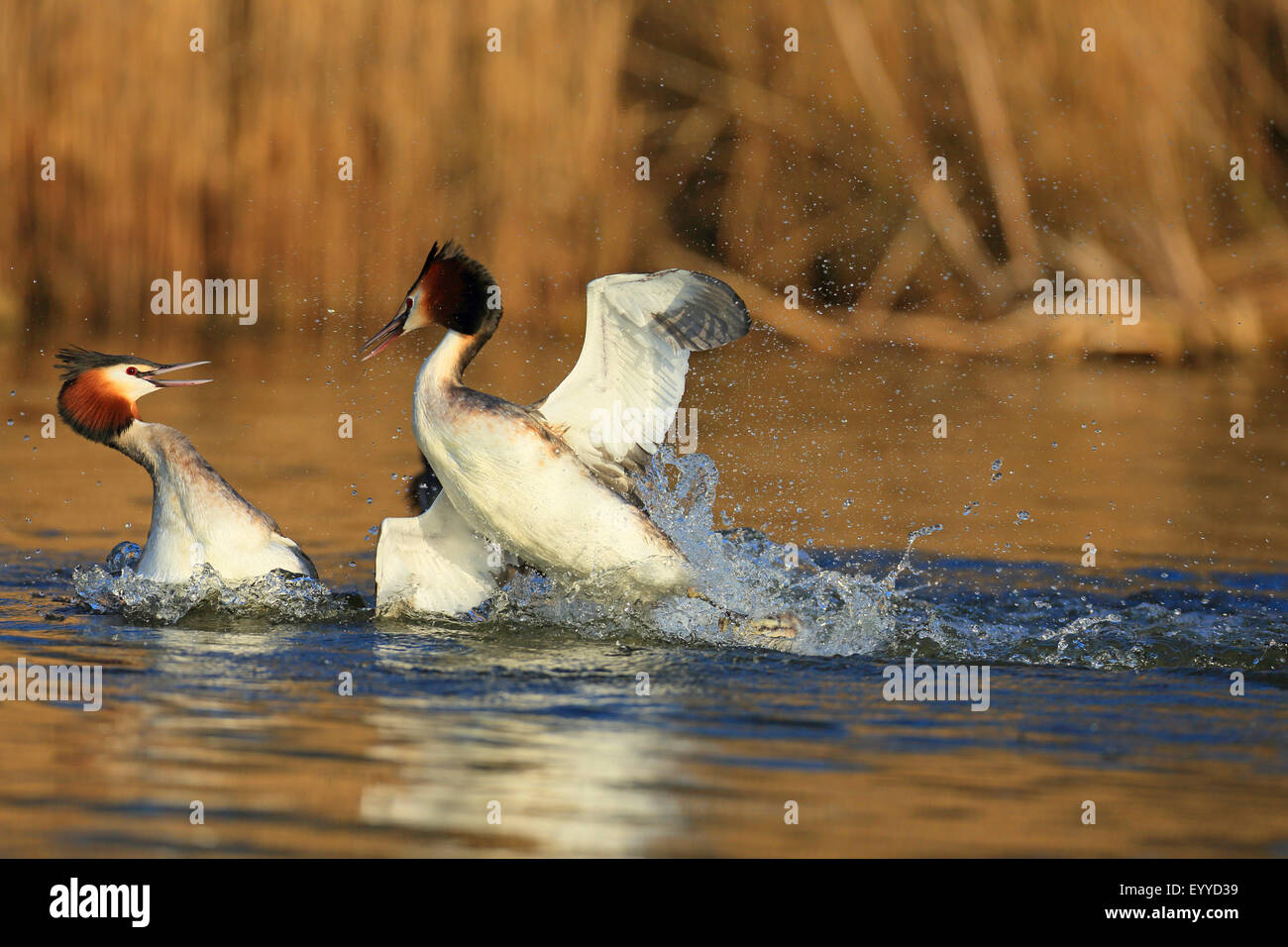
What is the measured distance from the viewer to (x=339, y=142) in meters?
13.2

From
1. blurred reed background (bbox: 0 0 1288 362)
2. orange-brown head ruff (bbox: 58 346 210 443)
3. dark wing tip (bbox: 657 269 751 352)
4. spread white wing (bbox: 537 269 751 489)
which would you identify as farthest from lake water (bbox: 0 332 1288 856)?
blurred reed background (bbox: 0 0 1288 362)

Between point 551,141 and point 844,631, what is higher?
point 551,141

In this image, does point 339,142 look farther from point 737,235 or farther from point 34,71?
point 737,235

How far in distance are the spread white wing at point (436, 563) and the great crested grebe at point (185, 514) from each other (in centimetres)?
32

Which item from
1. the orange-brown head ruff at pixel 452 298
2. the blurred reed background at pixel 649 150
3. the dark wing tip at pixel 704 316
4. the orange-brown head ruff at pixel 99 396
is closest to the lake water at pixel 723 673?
the orange-brown head ruff at pixel 99 396

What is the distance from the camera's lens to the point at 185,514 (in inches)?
268

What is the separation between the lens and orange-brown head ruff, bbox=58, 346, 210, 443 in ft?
23.4

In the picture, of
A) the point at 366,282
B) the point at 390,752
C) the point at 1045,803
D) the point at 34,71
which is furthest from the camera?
the point at 366,282

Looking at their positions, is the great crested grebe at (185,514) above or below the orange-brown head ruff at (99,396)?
below

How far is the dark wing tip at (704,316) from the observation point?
6.37 metres

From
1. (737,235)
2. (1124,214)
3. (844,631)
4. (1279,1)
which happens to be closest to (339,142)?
(737,235)

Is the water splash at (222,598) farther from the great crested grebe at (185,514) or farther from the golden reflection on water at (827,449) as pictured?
the golden reflection on water at (827,449)

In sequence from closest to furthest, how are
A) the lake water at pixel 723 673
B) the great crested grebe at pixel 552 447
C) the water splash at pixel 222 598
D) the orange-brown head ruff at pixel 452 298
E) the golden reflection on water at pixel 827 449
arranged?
the lake water at pixel 723 673 < the great crested grebe at pixel 552 447 < the water splash at pixel 222 598 < the orange-brown head ruff at pixel 452 298 < the golden reflection on water at pixel 827 449

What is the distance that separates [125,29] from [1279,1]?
8301mm
